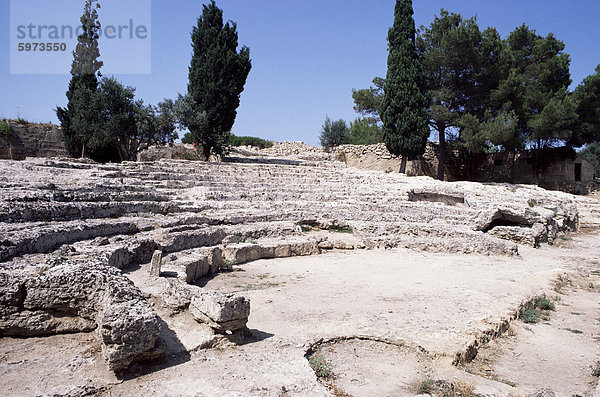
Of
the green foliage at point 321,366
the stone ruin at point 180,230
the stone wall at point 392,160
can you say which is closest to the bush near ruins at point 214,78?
the stone ruin at point 180,230

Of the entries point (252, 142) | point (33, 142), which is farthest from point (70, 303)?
point (252, 142)

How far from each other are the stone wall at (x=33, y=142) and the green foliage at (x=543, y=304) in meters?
20.7

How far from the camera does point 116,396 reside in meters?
2.82

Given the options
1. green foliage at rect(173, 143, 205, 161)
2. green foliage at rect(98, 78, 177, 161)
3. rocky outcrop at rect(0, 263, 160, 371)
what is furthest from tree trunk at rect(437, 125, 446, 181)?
rocky outcrop at rect(0, 263, 160, 371)

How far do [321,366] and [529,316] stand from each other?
3.15 metres

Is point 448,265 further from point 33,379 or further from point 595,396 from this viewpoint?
point 33,379

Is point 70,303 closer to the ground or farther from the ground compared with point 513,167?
closer to the ground

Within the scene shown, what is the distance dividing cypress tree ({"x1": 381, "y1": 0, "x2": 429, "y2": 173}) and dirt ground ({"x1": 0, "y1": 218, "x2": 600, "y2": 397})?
16.0 m

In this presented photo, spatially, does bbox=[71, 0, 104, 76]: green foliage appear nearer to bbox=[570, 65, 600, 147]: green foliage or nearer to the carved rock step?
the carved rock step

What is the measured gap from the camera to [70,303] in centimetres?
375

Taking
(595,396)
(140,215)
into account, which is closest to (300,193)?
(140,215)

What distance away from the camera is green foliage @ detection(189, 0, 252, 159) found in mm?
19531

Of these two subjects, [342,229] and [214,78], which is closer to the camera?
[342,229]

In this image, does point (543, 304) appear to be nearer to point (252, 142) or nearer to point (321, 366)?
point (321, 366)
